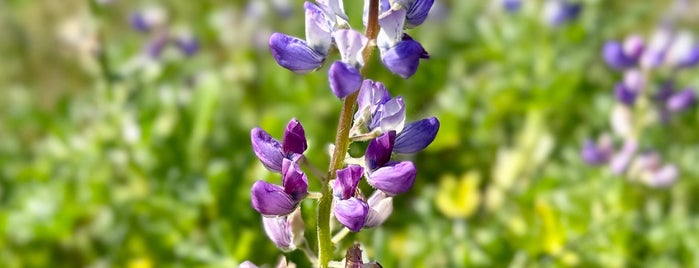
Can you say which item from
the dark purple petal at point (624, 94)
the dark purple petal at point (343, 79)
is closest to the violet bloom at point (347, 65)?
the dark purple petal at point (343, 79)

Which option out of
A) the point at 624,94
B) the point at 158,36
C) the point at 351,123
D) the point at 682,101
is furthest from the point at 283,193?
the point at 158,36

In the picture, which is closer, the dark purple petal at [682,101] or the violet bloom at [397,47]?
the violet bloom at [397,47]

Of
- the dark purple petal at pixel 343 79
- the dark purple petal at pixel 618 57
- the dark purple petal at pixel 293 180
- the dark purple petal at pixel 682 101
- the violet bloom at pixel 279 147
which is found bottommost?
the dark purple petal at pixel 293 180

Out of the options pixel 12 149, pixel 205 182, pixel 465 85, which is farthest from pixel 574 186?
pixel 12 149

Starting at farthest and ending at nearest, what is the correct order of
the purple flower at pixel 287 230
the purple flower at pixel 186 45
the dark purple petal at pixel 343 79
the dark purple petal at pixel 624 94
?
the purple flower at pixel 186 45, the dark purple petal at pixel 624 94, the purple flower at pixel 287 230, the dark purple petal at pixel 343 79

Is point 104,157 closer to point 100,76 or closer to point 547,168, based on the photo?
point 100,76

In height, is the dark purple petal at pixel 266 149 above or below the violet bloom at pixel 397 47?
below

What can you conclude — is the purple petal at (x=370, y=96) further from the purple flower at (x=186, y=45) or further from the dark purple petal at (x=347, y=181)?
the purple flower at (x=186, y=45)
